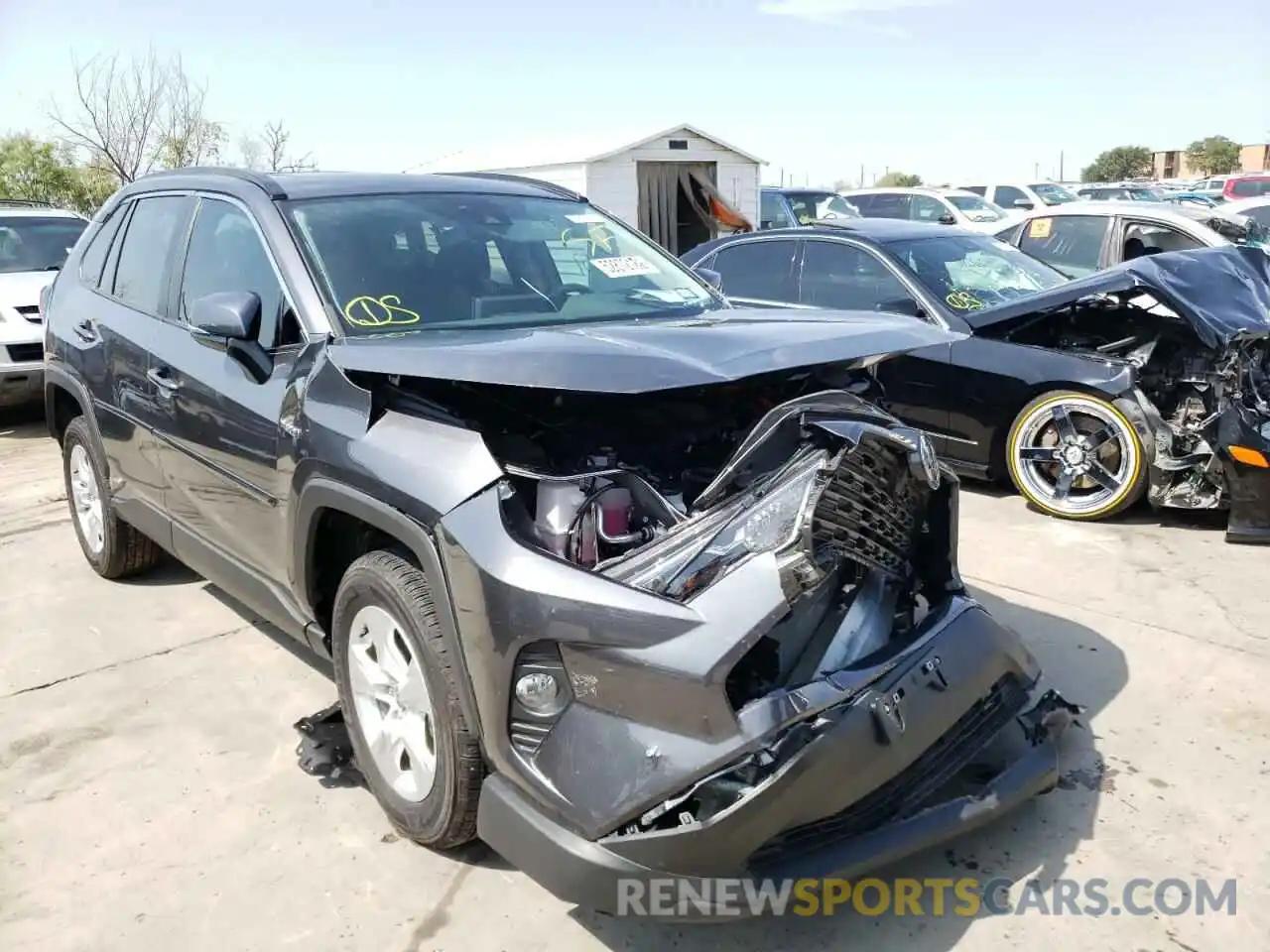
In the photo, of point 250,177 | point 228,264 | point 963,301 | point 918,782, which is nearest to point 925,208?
point 963,301

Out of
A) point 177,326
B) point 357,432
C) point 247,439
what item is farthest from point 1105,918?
point 177,326

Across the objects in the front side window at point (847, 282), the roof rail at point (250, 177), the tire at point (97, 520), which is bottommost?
the tire at point (97, 520)

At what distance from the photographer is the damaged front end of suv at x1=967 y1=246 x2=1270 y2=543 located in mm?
5148

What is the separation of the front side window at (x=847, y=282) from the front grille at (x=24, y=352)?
6.63 meters

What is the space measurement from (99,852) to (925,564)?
2.58m

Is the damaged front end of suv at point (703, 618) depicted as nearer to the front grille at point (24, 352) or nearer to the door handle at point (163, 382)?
the door handle at point (163, 382)

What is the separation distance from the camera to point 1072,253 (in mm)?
9203

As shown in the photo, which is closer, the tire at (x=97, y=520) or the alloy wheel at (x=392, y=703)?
the alloy wheel at (x=392, y=703)

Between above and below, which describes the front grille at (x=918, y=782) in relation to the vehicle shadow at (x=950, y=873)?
above

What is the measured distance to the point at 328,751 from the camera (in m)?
3.31

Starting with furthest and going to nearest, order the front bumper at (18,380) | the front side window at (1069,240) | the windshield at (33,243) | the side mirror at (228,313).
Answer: the windshield at (33,243) → the front side window at (1069,240) → the front bumper at (18,380) → the side mirror at (228,313)

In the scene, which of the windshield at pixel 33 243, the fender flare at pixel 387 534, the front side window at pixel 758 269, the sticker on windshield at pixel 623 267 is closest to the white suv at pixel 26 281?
the windshield at pixel 33 243

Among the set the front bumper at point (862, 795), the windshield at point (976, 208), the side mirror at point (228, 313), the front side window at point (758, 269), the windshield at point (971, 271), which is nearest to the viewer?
the front bumper at point (862, 795)

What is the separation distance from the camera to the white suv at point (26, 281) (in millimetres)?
8859
